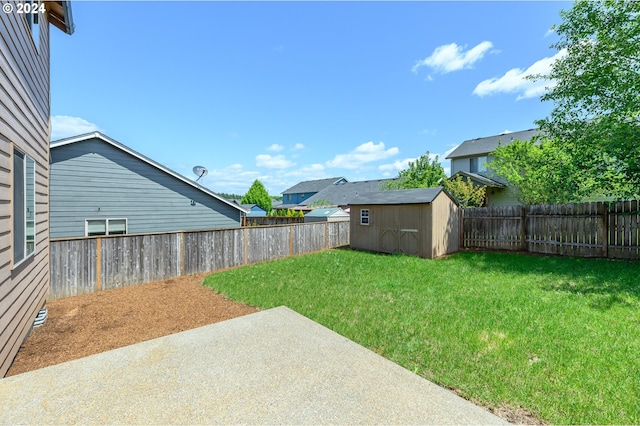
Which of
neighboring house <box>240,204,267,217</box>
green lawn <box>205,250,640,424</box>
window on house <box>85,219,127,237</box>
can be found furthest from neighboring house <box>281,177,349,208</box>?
green lawn <box>205,250,640,424</box>

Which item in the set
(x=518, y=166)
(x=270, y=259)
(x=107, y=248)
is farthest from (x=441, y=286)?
(x=518, y=166)

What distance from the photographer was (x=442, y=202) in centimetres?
1155

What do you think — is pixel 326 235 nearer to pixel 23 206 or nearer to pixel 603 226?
pixel 603 226

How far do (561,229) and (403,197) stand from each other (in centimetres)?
613

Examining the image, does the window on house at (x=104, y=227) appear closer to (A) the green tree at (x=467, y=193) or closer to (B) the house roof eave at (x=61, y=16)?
(B) the house roof eave at (x=61, y=16)

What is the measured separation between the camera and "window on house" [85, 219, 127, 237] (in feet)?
31.7

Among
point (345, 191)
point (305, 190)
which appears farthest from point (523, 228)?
point (305, 190)

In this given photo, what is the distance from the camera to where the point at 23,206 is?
13.5ft

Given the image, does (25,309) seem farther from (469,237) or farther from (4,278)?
(469,237)

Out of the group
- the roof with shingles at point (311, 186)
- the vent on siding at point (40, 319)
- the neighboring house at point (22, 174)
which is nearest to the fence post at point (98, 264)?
the neighboring house at point (22, 174)

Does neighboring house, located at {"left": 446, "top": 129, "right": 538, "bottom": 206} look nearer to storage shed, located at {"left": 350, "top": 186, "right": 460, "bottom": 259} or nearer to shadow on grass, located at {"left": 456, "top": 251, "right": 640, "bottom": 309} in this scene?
→ storage shed, located at {"left": 350, "top": 186, "right": 460, "bottom": 259}

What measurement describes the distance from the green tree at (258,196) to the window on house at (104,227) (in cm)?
2719

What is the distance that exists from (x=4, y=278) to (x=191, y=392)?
2.71 m

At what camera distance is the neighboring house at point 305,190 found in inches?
1909
